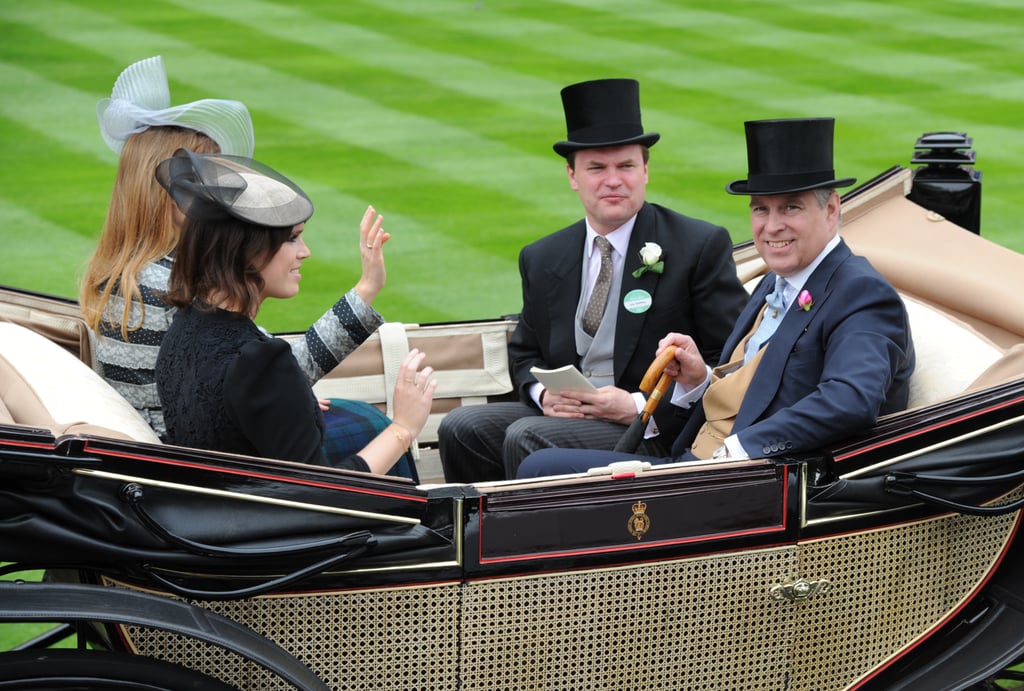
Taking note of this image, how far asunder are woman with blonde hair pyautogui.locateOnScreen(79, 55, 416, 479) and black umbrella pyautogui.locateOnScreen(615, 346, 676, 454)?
61 cm

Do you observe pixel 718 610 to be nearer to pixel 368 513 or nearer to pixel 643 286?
pixel 368 513

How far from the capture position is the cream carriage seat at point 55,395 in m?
3.21

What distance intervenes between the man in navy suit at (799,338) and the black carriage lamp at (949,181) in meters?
1.39

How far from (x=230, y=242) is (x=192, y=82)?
10.2 metres

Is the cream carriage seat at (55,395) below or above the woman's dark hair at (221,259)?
below

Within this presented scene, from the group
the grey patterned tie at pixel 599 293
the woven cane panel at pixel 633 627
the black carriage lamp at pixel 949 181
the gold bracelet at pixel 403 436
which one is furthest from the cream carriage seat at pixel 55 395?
the black carriage lamp at pixel 949 181

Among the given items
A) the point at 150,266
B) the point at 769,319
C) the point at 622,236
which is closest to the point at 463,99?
the point at 622,236

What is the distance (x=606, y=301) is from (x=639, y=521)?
1322 millimetres

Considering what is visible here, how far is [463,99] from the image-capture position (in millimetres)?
12719

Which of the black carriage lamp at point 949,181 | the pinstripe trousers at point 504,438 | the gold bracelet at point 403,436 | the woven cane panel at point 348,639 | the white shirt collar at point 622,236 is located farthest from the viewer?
the black carriage lamp at point 949,181

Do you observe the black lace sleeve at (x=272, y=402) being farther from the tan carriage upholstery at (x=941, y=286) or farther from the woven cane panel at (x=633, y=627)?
the tan carriage upholstery at (x=941, y=286)

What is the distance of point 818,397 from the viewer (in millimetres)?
3273

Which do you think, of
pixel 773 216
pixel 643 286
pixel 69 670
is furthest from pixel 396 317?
pixel 69 670

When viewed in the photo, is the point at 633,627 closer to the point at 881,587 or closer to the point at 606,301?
the point at 881,587
